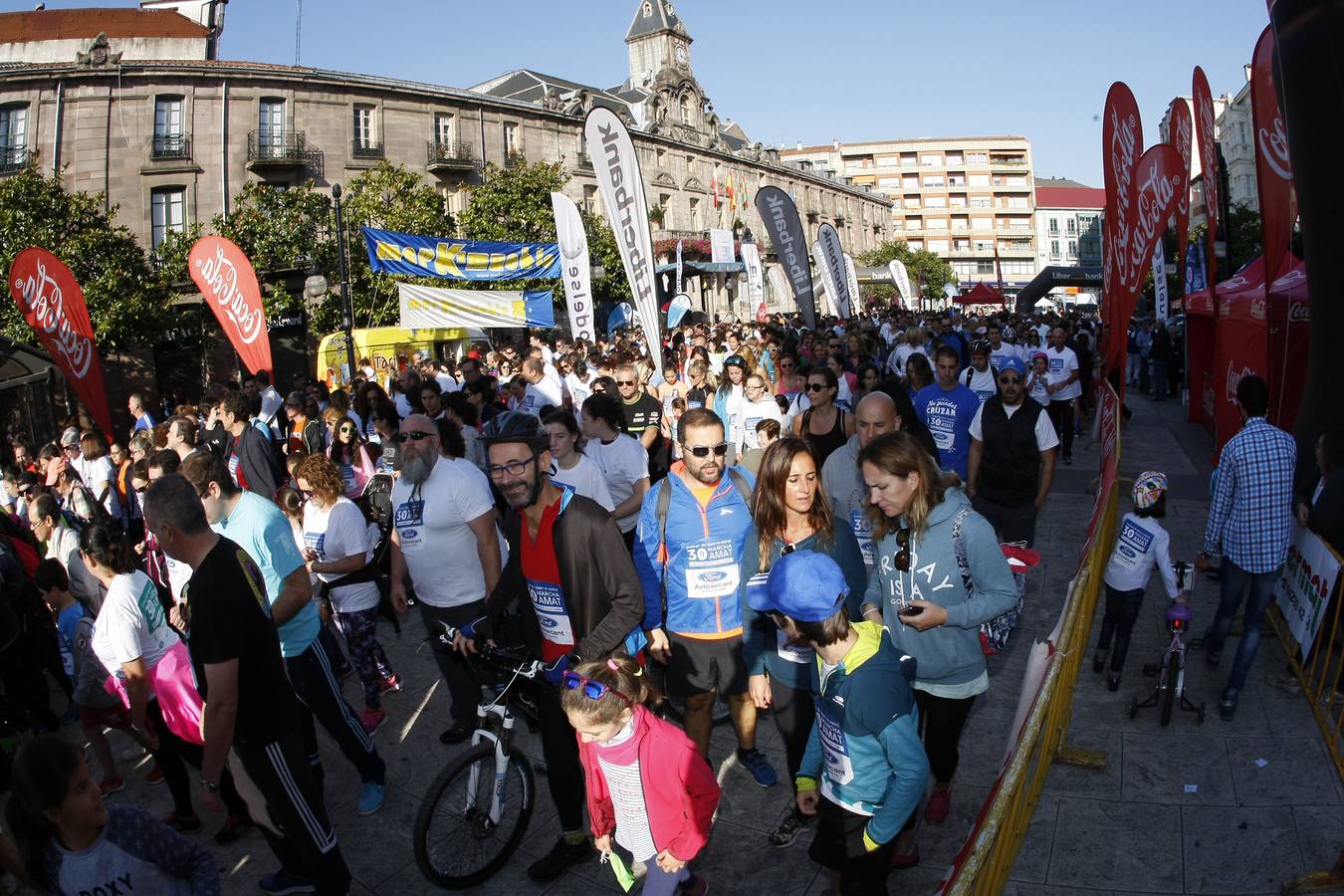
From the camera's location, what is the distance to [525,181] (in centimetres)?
3042

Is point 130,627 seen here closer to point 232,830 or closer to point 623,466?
point 232,830

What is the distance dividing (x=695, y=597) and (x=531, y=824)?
4.68 feet

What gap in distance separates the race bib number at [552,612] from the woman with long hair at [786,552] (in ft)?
2.51

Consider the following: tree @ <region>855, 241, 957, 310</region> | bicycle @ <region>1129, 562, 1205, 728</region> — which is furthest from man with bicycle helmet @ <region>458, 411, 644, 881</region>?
tree @ <region>855, 241, 957, 310</region>

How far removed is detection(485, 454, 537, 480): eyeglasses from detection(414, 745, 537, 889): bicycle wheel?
1157mm

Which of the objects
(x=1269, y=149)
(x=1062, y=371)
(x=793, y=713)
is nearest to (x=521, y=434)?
(x=793, y=713)

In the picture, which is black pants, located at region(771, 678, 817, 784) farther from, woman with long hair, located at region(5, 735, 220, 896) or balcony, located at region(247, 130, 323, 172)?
balcony, located at region(247, 130, 323, 172)

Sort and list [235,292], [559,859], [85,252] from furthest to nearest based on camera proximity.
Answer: [85,252] < [235,292] < [559,859]

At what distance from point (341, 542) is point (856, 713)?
3.32 meters

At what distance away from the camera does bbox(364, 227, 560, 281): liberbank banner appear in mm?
18562

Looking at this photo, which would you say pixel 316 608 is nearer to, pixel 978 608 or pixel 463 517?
pixel 463 517

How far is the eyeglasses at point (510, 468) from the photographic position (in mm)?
3551

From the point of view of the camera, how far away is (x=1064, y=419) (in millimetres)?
12109

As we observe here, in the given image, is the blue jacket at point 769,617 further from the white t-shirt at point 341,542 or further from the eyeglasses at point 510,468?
the white t-shirt at point 341,542
